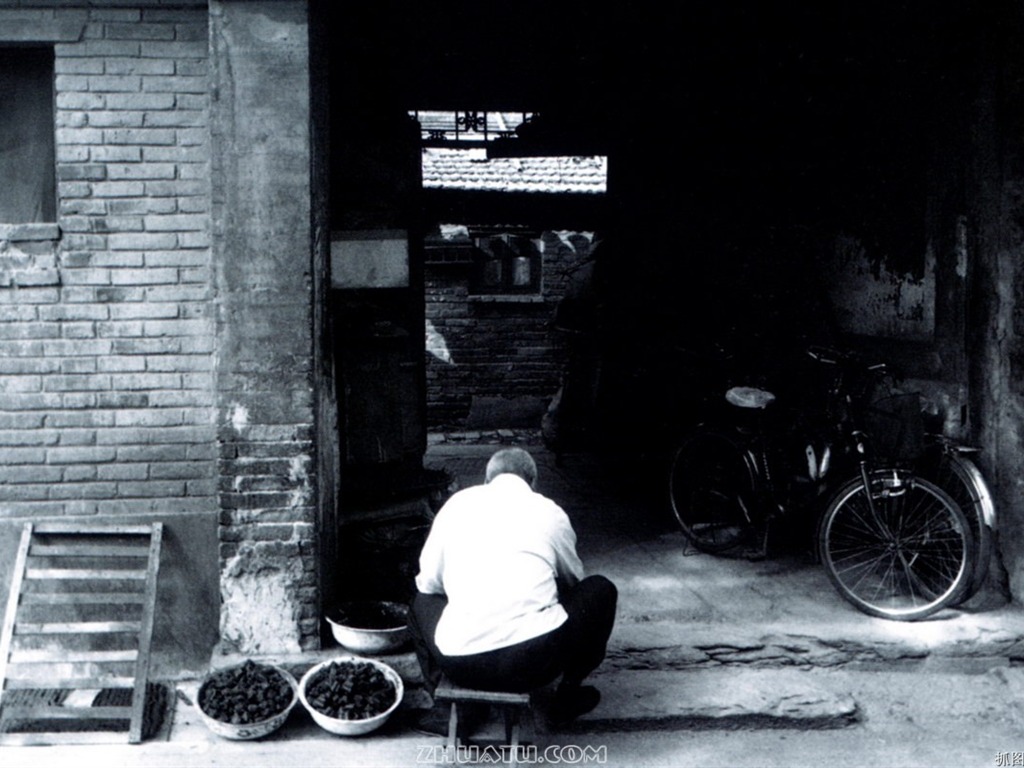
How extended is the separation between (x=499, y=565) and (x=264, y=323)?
173 centimetres

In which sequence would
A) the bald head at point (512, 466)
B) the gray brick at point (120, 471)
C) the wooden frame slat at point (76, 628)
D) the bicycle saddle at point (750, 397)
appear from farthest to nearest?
the bicycle saddle at point (750, 397)
the gray brick at point (120, 471)
the wooden frame slat at point (76, 628)
the bald head at point (512, 466)

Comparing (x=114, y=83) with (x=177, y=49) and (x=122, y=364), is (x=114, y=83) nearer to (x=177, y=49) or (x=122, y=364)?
(x=177, y=49)

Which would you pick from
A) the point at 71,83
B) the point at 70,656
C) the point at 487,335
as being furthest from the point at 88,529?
the point at 487,335

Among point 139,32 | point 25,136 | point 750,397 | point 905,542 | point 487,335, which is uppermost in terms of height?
point 139,32

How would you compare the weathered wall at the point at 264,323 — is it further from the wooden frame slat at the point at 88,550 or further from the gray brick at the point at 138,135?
the wooden frame slat at the point at 88,550

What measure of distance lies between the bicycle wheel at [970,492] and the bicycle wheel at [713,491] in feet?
3.79

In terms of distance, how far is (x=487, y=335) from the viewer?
48.7 feet

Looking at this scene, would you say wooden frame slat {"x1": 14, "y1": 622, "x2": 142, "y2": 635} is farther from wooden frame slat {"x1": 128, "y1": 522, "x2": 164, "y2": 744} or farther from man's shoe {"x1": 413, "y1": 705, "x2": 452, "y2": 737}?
man's shoe {"x1": 413, "y1": 705, "x2": 452, "y2": 737}

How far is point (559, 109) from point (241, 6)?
456 centimetres

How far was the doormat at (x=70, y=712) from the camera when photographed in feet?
15.1

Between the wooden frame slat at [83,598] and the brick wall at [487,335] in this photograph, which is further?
the brick wall at [487,335]

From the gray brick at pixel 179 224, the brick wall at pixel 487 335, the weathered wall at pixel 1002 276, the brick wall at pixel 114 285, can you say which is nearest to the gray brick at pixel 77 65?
the brick wall at pixel 114 285

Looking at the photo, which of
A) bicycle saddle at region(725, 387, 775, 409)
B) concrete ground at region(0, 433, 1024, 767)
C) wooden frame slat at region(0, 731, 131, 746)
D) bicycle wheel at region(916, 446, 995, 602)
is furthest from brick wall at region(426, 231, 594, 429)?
wooden frame slat at region(0, 731, 131, 746)

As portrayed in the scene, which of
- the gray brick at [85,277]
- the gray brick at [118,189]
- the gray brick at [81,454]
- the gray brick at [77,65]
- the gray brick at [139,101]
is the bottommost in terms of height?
the gray brick at [81,454]
